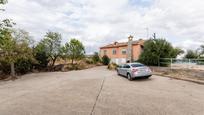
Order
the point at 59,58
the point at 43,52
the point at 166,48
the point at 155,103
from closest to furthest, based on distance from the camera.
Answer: the point at 155,103 < the point at 166,48 < the point at 43,52 < the point at 59,58

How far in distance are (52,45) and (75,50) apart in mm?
5222

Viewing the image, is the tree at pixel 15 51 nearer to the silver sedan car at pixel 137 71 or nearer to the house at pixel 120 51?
the silver sedan car at pixel 137 71

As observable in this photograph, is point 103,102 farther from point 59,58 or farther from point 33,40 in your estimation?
point 59,58

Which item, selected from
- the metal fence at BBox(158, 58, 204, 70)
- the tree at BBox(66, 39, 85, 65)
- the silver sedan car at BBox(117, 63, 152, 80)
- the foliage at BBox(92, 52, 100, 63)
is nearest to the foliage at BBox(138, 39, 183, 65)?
the metal fence at BBox(158, 58, 204, 70)

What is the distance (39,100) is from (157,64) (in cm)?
2166

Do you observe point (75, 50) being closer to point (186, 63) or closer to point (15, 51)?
point (15, 51)

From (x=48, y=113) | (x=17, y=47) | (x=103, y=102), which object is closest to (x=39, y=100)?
(x=48, y=113)

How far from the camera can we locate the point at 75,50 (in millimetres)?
36625

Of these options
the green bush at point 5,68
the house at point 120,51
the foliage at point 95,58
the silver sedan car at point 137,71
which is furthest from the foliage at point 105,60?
the silver sedan car at point 137,71

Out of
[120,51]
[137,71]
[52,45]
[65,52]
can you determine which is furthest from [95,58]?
[137,71]

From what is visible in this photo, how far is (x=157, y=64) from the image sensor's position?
92.8 ft

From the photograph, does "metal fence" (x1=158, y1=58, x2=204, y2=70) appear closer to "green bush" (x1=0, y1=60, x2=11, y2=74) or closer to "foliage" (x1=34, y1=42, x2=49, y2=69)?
"foliage" (x1=34, y1=42, x2=49, y2=69)

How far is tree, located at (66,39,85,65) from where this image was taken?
1409 inches

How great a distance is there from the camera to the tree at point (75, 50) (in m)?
35.8
